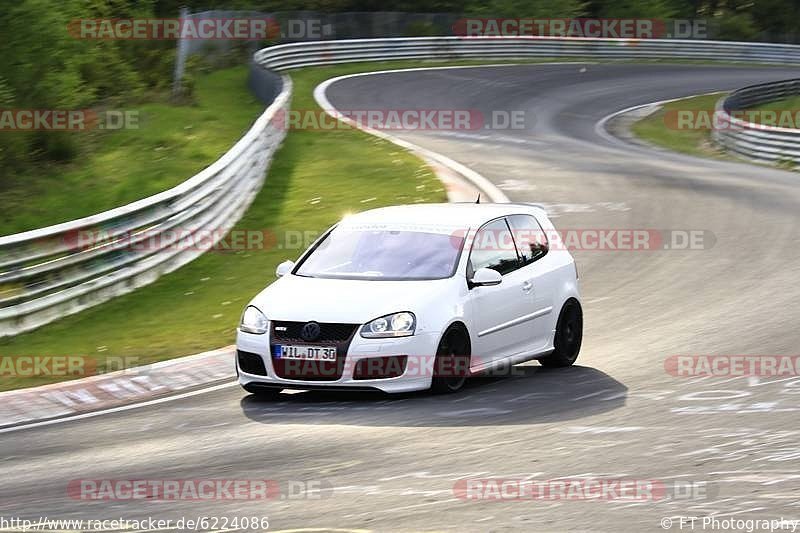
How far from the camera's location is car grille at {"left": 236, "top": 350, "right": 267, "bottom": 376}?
36.8 feet

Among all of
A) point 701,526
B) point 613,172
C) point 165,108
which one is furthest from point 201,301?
point 165,108

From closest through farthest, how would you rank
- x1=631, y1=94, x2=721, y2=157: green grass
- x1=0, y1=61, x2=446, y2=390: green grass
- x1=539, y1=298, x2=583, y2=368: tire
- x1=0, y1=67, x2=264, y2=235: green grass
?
1. x1=539, y1=298, x2=583, y2=368: tire
2. x1=0, y1=61, x2=446, y2=390: green grass
3. x1=0, y1=67, x2=264, y2=235: green grass
4. x1=631, y1=94, x2=721, y2=157: green grass

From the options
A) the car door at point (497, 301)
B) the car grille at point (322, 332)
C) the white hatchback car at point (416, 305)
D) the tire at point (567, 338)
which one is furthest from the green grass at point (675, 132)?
the car grille at point (322, 332)

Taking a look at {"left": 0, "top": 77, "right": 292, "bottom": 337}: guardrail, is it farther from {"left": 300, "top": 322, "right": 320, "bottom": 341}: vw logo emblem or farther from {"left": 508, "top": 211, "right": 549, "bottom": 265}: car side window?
{"left": 508, "top": 211, "right": 549, "bottom": 265}: car side window

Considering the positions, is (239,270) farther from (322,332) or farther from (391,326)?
(391,326)

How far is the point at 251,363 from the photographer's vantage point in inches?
445

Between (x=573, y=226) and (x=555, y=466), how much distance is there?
39.6 feet

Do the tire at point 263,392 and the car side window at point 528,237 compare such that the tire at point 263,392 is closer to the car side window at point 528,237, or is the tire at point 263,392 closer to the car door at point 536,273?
the car door at point 536,273

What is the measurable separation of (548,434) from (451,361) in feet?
5.91

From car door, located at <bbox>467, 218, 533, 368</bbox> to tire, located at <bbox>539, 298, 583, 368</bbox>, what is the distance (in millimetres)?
501

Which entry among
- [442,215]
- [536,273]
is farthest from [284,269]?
[536,273]

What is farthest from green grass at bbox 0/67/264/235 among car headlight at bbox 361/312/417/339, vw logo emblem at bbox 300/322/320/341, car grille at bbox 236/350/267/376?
car headlight at bbox 361/312/417/339

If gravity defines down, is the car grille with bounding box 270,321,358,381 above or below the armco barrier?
above

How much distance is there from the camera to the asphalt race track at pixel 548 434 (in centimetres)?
768
